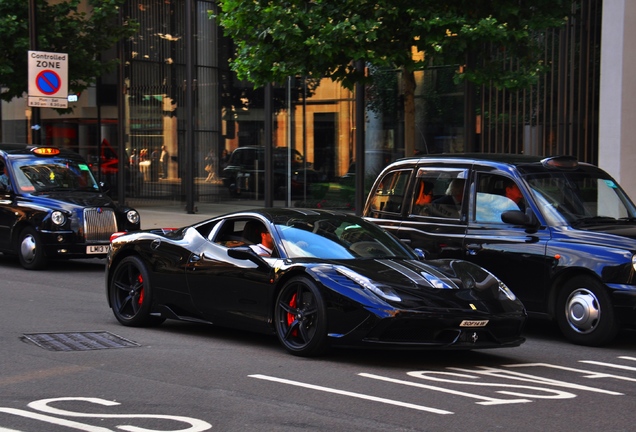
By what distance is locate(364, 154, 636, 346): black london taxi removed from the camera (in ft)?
30.9

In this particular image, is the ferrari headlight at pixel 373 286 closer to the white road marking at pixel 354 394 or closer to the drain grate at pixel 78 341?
the white road marking at pixel 354 394

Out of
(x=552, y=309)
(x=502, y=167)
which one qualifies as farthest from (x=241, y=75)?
(x=552, y=309)

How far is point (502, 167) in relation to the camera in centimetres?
1061

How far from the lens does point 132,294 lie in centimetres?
1025

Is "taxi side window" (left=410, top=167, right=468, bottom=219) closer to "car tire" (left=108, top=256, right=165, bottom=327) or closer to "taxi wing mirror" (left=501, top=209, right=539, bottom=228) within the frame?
"taxi wing mirror" (left=501, top=209, right=539, bottom=228)

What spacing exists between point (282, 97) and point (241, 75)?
8.60m

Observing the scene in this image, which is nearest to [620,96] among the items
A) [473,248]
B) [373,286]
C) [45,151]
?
[473,248]

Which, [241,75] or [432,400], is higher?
[241,75]

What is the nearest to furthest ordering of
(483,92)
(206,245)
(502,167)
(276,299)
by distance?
(276,299) < (206,245) < (502,167) < (483,92)

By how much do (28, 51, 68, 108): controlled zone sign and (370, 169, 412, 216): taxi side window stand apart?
11090 mm

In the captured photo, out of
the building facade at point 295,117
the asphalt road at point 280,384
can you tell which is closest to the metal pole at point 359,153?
the building facade at point 295,117

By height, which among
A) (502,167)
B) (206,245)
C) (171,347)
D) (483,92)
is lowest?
(171,347)

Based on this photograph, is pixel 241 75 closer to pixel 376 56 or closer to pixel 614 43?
pixel 376 56

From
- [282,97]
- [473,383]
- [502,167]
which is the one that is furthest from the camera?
A: [282,97]
